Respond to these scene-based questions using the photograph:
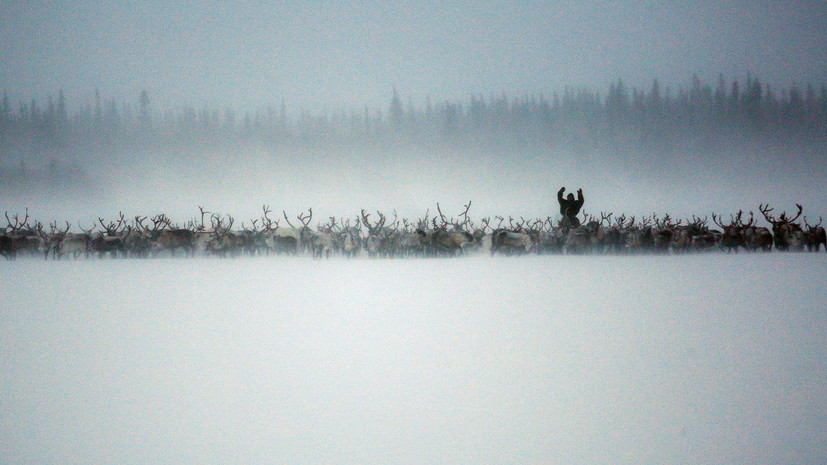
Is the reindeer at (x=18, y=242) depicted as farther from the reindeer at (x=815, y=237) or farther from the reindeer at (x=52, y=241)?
the reindeer at (x=815, y=237)

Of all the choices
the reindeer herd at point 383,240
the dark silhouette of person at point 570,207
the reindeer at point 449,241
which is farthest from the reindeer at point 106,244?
the dark silhouette of person at point 570,207

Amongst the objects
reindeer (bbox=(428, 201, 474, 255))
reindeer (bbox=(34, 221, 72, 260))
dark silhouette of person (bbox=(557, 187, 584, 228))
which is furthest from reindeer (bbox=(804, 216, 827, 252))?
reindeer (bbox=(34, 221, 72, 260))

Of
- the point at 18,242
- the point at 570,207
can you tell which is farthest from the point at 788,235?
the point at 18,242

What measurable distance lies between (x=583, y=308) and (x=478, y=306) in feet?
5.35

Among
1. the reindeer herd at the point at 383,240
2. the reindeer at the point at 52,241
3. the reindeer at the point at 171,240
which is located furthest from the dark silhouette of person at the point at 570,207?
the reindeer at the point at 52,241

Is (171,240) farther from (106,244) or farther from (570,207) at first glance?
(570,207)

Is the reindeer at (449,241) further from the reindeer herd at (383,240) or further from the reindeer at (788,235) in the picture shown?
the reindeer at (788,235)

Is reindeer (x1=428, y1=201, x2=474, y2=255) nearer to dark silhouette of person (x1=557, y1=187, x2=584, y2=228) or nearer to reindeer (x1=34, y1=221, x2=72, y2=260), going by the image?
dark silhouette of person (x1=557, y1=187, x2=584, y2=228)

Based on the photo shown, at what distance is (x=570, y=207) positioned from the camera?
20.3 meters

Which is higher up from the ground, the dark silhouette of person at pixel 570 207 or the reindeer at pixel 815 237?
the dark silhouette of person at pixel 570 207

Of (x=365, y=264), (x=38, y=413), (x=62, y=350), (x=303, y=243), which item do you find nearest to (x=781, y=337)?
(x=38, y=413)

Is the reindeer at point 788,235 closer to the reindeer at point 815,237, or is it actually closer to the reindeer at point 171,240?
the reindeer at point 815,237

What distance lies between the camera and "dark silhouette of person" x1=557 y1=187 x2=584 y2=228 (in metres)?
20.2

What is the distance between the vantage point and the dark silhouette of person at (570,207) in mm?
20203
